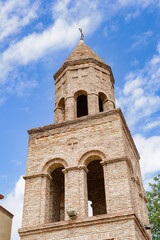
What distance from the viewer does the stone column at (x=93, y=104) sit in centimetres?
1659

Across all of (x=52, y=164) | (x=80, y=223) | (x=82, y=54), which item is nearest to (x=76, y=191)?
(x=80, y=223)

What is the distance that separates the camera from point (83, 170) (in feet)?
47.3

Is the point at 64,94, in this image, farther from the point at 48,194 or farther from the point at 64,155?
the point at 48,194

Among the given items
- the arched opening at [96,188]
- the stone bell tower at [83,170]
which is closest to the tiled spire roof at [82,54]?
the stone bell tower at [83,170]

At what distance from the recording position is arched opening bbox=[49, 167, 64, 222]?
15001 millimetres

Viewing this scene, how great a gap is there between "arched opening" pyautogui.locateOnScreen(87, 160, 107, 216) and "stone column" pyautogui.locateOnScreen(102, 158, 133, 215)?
2.97 m

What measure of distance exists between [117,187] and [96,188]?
4.63 metres

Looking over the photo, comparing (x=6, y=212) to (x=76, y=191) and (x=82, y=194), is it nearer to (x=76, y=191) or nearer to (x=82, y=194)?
(x=76, y=191)

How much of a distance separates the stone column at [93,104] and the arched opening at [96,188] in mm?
2447

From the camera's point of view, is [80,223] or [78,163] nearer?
[80,223]

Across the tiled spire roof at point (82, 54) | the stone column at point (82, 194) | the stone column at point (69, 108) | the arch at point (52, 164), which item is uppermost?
the tiled spire roof at point (82, 54)

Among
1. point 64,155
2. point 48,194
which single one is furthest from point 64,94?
point 48,194

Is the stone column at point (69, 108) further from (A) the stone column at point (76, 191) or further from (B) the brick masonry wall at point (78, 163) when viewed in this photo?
(A) the stone column at point (76, 191)

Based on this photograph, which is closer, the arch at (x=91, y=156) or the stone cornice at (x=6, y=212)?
the arch at (x=91, y=156)
